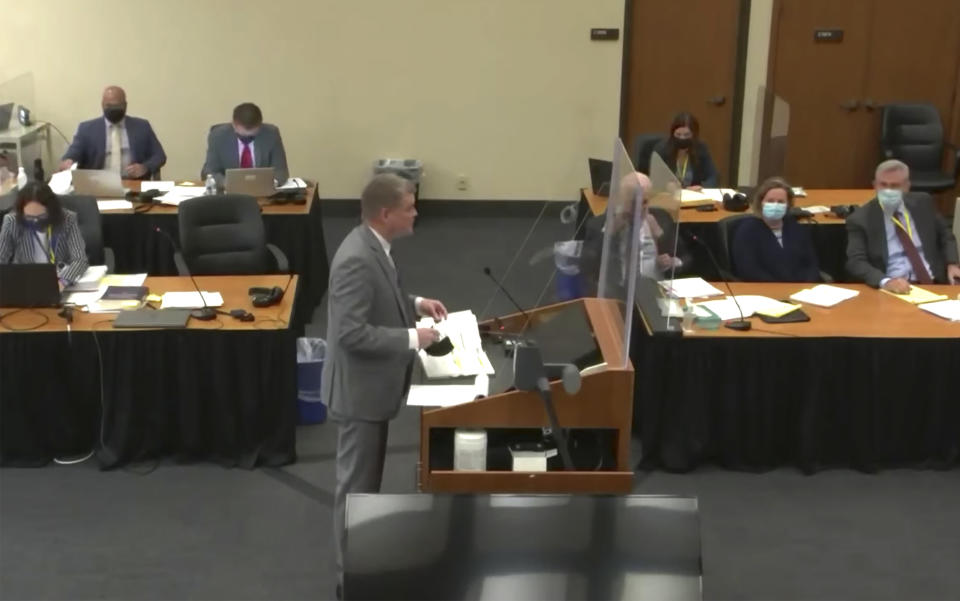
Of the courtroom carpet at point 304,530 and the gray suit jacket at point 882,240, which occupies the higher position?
the gray suit jacket at point 882,240

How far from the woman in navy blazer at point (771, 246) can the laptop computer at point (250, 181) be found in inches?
111

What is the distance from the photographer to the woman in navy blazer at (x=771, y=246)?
5.59 m

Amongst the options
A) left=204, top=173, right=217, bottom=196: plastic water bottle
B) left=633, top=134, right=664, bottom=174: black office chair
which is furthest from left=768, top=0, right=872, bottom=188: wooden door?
left=204, top=173, right=217, bottom=196: plastic water bottle

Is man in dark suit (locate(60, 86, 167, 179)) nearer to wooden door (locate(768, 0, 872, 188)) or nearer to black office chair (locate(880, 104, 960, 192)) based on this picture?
wooden door (locate(768, 0, 872, 188))

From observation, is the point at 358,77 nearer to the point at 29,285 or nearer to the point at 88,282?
the point at 88,282

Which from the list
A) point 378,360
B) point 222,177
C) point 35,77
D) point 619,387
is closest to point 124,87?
point 35,77

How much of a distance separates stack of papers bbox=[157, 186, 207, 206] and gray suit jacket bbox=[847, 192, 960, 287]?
377cm

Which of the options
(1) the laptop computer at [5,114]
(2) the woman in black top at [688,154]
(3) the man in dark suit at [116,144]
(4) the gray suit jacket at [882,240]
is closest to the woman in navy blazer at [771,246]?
(4) the gray suit jacket at [882,240]

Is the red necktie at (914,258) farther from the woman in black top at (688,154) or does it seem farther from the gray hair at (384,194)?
the gray hair at (384,194)

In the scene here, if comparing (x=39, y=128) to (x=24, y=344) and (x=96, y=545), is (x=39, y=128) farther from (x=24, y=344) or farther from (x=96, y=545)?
(x=96, y=545)

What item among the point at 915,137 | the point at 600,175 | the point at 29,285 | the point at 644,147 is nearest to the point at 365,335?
the point at 29,285

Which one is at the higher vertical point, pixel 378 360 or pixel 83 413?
pixel 378 360

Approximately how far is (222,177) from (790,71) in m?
4.76

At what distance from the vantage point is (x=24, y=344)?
15.2 feet
